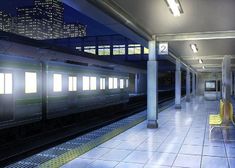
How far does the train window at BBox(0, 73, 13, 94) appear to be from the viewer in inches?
351

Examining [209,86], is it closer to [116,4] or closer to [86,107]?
[86,107]

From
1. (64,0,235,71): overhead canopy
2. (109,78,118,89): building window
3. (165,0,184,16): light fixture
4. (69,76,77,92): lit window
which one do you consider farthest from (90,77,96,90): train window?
(165,0,184,16): light fixture

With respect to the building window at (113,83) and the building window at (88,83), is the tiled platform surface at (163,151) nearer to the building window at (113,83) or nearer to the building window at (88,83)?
the building window at (88,83)

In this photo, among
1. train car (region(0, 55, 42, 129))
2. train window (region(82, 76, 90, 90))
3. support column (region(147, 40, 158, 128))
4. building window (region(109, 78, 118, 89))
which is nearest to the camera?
train car (region(0, 55, 42, 129))

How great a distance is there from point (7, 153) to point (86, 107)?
728 cm

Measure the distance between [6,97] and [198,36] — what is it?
676 cm

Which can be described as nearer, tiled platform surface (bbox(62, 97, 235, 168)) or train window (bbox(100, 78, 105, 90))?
tiled platform surface (bbox(62, 97, 235, 168))

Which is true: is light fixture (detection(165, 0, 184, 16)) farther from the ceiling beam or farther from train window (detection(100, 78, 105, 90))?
train window (detection(100, 78, 105, 90))

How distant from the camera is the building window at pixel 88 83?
14648 millimetres

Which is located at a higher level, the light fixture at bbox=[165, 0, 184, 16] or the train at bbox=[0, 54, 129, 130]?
the light fixture at bbox=[165, 0, 184, 16]

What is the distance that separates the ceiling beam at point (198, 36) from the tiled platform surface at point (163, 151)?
10.7 ft

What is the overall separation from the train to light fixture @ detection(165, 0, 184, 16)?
16.9 feet

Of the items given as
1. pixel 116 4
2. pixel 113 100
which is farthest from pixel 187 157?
pixel 113 100

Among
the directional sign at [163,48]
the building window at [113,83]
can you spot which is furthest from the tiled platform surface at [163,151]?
the building window at [113,83]
